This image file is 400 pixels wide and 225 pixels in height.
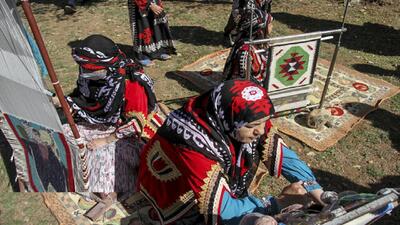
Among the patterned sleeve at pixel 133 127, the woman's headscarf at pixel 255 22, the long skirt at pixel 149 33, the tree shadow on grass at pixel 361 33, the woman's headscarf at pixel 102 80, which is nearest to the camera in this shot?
the woman's headscarf at pixel 102 80

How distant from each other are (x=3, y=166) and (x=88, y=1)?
6.91 metres

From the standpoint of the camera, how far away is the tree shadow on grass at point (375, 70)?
6.14 m

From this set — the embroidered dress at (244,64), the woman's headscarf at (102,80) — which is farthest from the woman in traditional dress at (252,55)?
the woman's headscarf at (102,80)

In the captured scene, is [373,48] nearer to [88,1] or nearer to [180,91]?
[180,91]

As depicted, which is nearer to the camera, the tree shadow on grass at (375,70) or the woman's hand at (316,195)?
the woman's hand at (316,195)

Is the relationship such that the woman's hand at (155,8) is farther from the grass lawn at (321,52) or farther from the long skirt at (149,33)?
the grass lawn at (321,52)

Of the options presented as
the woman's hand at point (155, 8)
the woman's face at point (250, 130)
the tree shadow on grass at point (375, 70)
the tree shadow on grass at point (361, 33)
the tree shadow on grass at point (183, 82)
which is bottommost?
the tree shadow on grass at point (183, 82)

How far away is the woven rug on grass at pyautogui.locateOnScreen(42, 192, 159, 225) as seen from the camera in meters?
3.69

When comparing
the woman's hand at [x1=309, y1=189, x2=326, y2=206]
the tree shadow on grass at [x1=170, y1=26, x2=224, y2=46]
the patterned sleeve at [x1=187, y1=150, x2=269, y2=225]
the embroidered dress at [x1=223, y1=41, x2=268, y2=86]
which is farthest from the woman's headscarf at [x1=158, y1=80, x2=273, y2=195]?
the tree shadow on grass at [x1=170, y1=26, x2=224, y2=46]

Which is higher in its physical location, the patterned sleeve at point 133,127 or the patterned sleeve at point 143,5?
the patterned sleeve at point 143,5

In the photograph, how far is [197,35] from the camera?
310 inches

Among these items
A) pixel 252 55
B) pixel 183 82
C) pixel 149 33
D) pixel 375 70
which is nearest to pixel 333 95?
pixel 375 70

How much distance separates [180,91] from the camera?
5922 millimetres

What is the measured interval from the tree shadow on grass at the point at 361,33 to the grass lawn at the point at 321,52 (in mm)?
17
